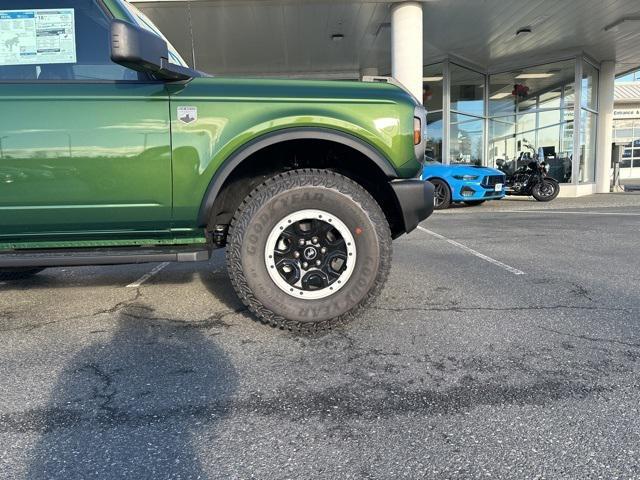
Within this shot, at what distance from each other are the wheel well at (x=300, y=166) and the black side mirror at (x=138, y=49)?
807mm

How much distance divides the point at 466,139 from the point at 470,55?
9.03 ft

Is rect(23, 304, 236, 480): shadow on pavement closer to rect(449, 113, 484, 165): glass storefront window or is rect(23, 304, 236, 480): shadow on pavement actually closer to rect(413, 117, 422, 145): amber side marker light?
rect(413, 117, 422, 145): amber side marker light

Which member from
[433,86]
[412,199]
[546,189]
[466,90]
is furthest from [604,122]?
[412,199]

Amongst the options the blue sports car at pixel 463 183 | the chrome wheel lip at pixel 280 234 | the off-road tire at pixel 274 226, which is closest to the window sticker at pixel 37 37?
the off-road tire at pixel 274 226

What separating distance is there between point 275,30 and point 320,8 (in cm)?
193

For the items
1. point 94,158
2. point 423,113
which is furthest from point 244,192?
point 423,113

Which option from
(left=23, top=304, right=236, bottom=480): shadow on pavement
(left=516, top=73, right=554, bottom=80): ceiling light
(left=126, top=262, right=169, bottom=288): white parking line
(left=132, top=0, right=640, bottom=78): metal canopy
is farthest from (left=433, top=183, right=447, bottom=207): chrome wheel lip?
(left=23, top=304, right=236, bottom=480): shadow on pavement

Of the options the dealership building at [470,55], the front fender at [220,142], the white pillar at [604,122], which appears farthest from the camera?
the white pillar at [604,122]

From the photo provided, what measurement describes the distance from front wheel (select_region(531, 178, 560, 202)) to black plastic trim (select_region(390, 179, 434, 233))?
1142 cm

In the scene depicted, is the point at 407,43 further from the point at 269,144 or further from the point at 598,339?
the point at 598,339

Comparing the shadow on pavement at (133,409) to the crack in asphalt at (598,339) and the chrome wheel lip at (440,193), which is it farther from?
the chrome wheel lip at (440,193)

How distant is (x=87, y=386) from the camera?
7.73 feet

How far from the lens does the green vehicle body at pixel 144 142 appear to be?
277cm

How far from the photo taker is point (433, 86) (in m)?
15.5
